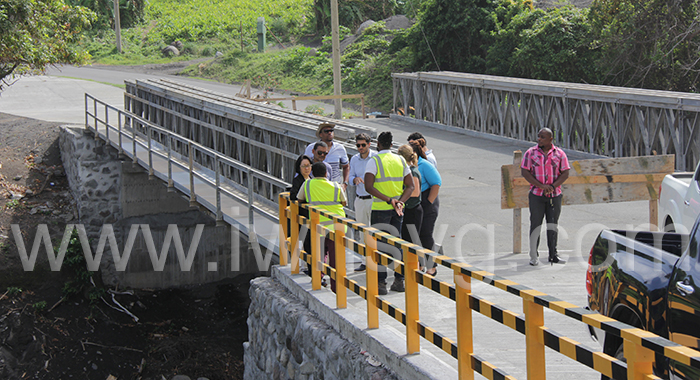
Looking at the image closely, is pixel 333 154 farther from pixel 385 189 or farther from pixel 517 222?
pixel 517 222

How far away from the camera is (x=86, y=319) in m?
15.2

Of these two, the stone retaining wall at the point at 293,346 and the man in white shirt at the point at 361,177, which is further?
the man in white shirt at the point at 361,177

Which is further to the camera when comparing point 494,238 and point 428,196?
point 494,238

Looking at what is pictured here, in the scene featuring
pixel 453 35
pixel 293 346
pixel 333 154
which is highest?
pixel 453 35

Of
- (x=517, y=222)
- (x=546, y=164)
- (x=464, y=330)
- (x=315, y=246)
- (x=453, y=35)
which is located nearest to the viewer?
(x=464, y=330)

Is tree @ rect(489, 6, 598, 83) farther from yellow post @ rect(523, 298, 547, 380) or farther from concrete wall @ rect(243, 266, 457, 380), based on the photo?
yellow post @ rect(523, 298, 547, 380)

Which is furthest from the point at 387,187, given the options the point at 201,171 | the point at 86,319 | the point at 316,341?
the point at 86,319

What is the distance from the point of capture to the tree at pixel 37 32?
15945 millimetres

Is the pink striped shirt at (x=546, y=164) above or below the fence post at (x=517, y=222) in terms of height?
above

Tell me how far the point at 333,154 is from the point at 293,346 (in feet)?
8.22

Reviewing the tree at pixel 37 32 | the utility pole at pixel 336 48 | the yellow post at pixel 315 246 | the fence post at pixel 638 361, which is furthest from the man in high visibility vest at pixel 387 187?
the utility pole at pixel 336 48

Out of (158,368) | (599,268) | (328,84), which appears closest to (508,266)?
(599,268)

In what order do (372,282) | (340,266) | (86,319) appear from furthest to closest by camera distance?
(86,319)
(340,266)
(372,282)

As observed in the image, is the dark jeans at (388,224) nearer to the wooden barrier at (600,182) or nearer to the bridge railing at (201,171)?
the bridge railing at (201,171)
